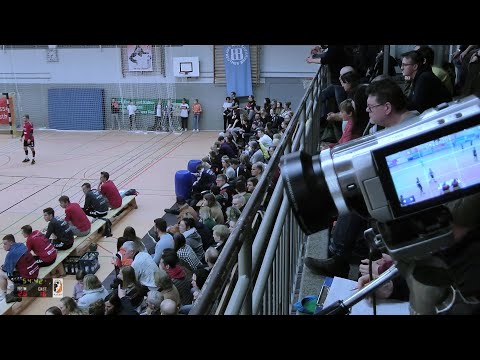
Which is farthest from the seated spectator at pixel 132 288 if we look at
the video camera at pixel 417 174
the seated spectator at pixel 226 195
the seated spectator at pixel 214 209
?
the video camera at pixel 417 174

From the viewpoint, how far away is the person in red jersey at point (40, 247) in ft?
27.7

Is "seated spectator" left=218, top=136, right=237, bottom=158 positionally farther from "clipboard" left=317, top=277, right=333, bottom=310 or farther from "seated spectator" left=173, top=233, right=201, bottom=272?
"clipboard" left=317, top=277, right=333, bottom=310

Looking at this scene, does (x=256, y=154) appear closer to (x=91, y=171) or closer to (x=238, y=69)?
(x=91, y=171)

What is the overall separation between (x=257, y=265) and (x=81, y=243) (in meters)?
8.83

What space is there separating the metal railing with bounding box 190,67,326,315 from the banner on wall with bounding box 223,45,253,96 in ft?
59.1

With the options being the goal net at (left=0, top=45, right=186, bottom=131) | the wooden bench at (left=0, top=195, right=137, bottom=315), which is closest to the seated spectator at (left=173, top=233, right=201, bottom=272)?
the wooden bench at (left=0, top=195, right=137, bottom=315)

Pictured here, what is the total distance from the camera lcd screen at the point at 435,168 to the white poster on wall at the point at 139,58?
69.2ft

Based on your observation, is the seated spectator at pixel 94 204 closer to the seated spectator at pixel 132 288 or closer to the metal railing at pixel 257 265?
the seated spectator at pixel 132 288

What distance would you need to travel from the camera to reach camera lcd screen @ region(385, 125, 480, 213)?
1173mm

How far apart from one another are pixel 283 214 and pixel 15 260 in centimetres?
688

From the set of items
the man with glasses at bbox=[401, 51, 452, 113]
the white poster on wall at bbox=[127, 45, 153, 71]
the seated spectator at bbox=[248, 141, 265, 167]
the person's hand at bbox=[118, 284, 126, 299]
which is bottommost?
the person's hand at bbox=[118, 284, 126, 299]

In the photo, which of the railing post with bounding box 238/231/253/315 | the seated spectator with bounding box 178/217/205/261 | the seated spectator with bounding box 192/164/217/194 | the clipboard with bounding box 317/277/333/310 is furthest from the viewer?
the seated spectator with bounding box 192/164/217/194
